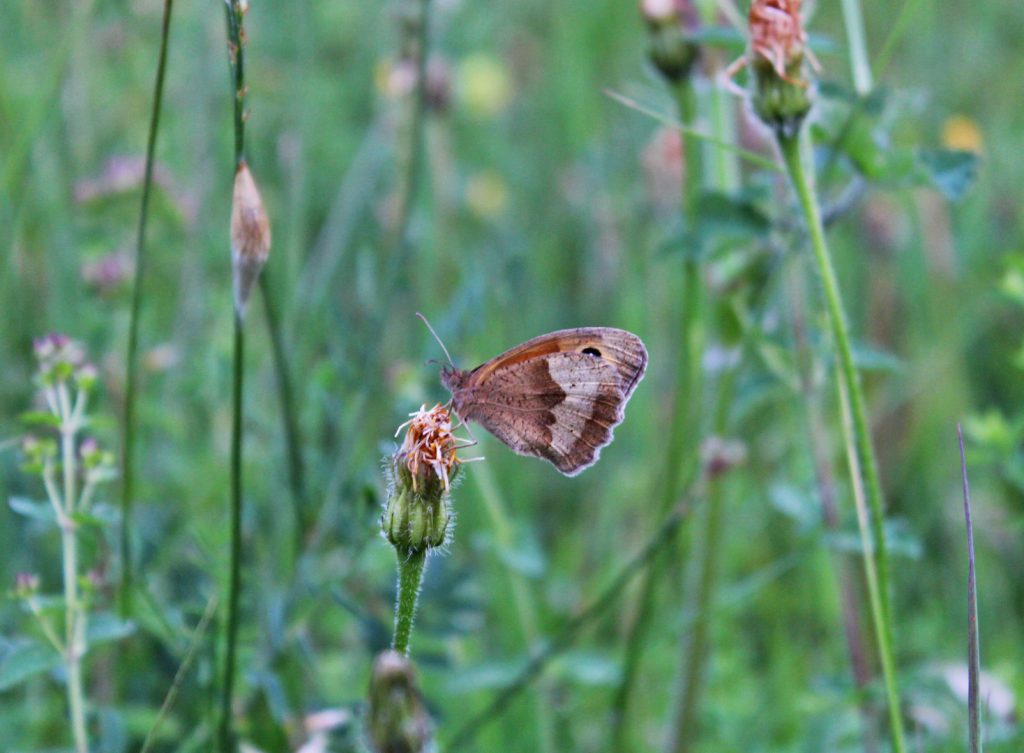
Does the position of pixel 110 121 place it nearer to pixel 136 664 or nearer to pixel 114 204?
pixel 114 204

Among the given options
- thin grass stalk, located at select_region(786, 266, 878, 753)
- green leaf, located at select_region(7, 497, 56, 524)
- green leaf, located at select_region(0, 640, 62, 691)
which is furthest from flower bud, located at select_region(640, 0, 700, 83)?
green leaf, located at select_region(0, 640, 62, 691)

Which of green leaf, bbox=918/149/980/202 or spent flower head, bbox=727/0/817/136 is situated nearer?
spent flower head, bbox=727/0/817/136

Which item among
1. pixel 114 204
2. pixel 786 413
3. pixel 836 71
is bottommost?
pixel 786 413

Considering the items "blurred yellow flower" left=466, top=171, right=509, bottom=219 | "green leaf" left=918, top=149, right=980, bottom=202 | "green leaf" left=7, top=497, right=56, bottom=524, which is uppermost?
"blurred yellow flower" left=466, top=171, right=509, bottom=219

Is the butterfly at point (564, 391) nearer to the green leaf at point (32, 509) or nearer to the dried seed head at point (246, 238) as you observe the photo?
the dried seed head at point (246, 238)

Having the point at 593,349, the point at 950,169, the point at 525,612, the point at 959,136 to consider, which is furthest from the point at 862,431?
the point at 959,136

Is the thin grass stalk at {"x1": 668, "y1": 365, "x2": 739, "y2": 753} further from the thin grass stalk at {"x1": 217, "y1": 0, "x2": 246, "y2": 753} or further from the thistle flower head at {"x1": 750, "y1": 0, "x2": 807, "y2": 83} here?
the thin grass stalk at {"x1": 217, "y1": 0, "x2": 246, "y2": 753}

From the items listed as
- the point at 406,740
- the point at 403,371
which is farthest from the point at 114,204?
the point at 406,740
